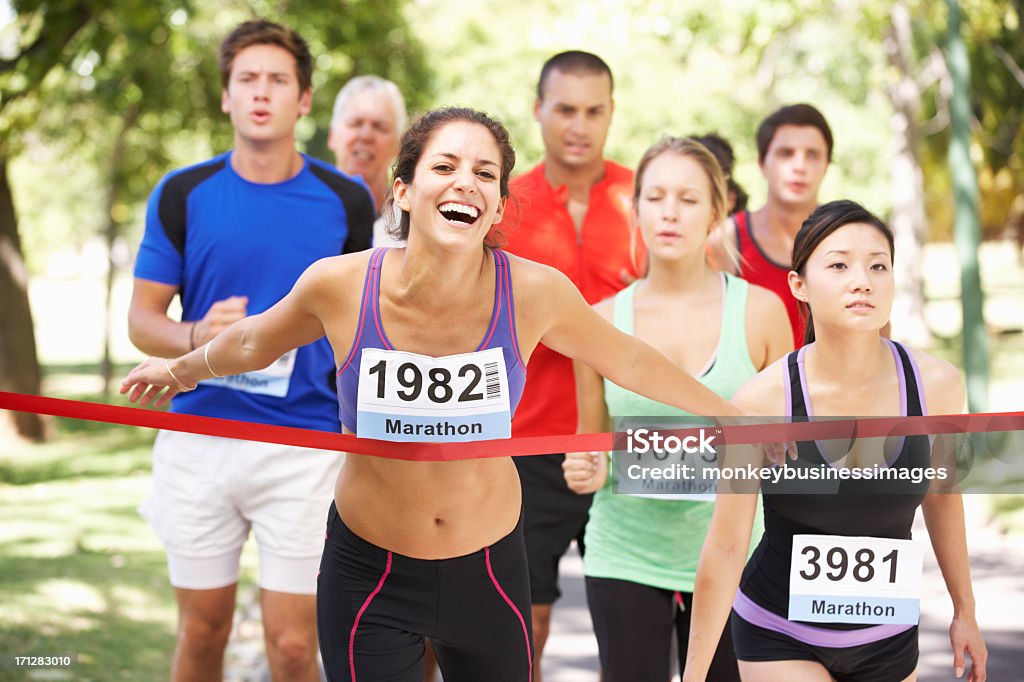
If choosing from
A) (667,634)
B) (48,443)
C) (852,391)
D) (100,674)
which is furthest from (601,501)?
(48,443)

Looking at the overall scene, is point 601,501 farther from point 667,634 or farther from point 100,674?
point 100,674

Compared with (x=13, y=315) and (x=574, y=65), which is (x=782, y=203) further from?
(x=13, y=315)

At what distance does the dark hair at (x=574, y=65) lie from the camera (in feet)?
17.0

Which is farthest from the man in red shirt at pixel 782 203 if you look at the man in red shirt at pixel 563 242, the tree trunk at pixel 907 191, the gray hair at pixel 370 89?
the tree trunk at pixel 907 191

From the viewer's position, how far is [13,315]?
551 inches

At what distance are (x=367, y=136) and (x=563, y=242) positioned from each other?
140 centimetres

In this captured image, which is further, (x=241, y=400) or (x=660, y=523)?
(x=241, y=400)

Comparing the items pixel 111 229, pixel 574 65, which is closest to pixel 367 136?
pixel 574 65

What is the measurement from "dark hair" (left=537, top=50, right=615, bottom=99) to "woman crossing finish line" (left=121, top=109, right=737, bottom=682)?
1.87m

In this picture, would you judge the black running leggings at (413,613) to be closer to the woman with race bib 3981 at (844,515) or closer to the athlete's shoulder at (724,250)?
the woman with race bib 3981 at (844,515)

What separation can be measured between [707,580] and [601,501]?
35.2 inches

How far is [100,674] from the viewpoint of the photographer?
19.1 feet

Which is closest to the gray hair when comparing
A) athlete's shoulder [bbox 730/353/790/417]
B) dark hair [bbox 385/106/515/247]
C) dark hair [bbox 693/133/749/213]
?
dark hair [bbox 693/133/749/213]

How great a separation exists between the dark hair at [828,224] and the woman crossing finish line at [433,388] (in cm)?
62
